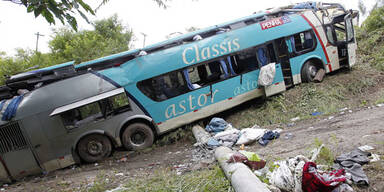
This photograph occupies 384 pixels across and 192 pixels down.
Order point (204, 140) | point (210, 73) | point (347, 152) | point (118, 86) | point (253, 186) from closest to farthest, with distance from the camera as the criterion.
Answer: point (253, 186) < point (347, 152) < point (204, 140) < point (118, 86) < point (210, 73)

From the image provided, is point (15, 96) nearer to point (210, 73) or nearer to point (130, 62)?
point (130, 62)

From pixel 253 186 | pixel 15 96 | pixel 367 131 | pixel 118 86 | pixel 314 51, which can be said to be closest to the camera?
pixel 253 186

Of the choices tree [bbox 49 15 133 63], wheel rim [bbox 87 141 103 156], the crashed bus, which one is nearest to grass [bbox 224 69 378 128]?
the crashed bus

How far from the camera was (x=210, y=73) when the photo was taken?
7.65 metres

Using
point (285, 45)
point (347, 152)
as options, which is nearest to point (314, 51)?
point (285, 45)

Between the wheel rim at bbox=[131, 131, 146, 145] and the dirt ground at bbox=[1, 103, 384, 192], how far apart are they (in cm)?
38

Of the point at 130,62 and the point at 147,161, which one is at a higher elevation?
the point at 130,62

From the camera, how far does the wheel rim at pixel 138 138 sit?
22.5ft

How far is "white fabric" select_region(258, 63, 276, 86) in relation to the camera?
25.2 ft

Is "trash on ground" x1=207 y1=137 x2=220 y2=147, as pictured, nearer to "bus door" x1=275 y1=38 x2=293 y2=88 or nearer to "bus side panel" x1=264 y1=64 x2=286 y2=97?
"bus side panel" x1=264 y1=64 x2=286 y2=97

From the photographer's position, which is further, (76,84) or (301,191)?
(76,84)

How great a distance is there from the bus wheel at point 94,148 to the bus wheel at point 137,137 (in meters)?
0.49

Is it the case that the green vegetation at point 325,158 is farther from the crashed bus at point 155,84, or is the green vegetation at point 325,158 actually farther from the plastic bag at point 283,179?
the crashed bus at point 155,84

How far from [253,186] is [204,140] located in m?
3.08
